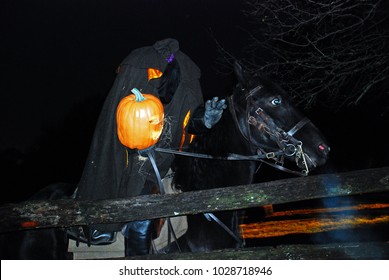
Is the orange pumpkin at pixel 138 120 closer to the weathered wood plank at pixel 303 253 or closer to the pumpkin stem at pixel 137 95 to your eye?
the pumpkin stem at pixel 137 95

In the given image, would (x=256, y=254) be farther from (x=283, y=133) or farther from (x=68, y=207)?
(x=68, y=207)

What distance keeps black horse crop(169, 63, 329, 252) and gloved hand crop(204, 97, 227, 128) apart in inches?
8.7

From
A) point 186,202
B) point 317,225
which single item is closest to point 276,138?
point 186,202

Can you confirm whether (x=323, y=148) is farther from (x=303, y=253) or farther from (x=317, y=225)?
(x=317, y=225)

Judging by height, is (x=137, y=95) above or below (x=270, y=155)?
above

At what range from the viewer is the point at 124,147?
4.45 metres

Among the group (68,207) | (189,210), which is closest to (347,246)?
(189,210)

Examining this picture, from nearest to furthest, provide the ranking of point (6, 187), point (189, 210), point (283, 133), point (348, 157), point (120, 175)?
point (189, 210)
point (283, 133)
point (120, 175)
point (6, 187)
point (348, 157)

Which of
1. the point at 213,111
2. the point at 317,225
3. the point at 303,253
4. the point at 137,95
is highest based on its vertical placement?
the point at 137,95

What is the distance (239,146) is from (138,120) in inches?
46.6

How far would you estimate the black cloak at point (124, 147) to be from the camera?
436 centimetres

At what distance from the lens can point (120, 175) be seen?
440 centimetres

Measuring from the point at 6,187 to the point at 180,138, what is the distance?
2917 centimetres

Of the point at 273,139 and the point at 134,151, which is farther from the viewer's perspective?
the point at 134,151
